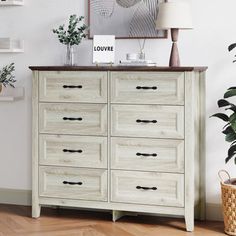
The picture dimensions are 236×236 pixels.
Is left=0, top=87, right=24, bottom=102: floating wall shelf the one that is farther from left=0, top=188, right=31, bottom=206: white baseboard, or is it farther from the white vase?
left=0, top=188, right=31, bottom=206: white baseboard

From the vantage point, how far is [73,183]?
451 cm

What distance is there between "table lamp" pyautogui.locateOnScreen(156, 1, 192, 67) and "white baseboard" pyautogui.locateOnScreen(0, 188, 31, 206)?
63.0 inches

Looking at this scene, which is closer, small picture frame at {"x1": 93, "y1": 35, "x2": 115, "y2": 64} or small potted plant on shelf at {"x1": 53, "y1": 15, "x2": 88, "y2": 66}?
small picture frame at {"x1": 93, "y1": 35, "x2": 115, "y2": 64}

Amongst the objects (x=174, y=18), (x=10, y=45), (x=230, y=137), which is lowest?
(x=230, y=137)

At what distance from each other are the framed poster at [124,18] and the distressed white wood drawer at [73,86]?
490mm

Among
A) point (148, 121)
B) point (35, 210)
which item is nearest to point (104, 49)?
point (148, 121)

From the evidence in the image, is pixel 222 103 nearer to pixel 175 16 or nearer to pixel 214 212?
pixel 175 16

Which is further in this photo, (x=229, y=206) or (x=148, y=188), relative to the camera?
(x=148, y=188)

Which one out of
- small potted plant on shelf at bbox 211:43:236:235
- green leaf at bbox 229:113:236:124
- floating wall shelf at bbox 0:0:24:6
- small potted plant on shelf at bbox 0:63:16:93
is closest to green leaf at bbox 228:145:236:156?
small potted plant on shelf at bbox 211:43:236:235

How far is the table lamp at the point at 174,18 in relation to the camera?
14.2 feet

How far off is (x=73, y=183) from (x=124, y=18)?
1240 millimetres

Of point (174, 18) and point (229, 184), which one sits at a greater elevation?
point (174, 18)

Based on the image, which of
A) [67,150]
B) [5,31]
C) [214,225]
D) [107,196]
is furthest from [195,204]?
[5,31]

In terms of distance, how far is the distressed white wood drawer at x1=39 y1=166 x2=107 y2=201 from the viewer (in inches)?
175
